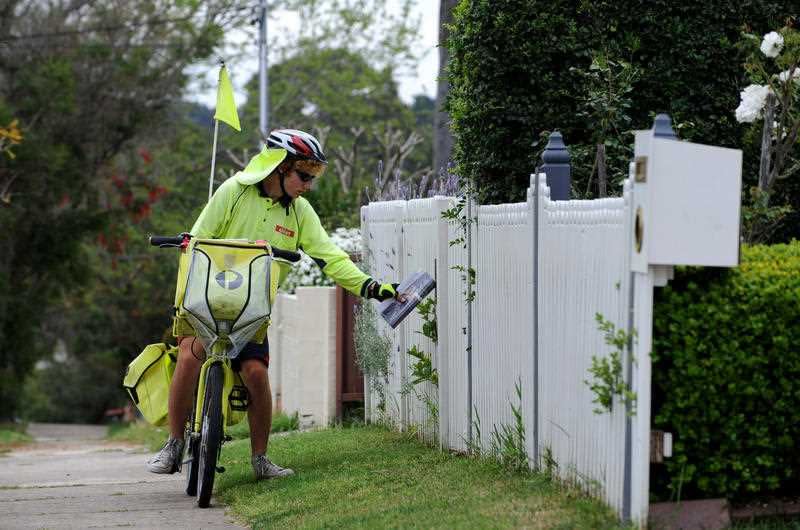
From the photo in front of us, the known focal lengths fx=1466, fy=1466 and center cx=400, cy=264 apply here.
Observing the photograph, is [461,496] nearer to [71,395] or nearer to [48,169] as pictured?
[48,169]

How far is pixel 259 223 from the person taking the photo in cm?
858

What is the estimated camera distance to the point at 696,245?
226 inches

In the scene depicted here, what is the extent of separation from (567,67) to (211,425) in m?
3.02

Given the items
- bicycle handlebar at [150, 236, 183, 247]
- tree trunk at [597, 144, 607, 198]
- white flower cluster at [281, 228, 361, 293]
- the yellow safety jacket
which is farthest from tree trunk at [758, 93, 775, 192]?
white flower cluster at [281, 228, 361, 293]

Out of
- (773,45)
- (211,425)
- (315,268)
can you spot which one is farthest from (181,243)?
(315,268)

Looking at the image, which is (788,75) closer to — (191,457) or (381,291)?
(381,291)

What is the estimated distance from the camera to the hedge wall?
28.1ft

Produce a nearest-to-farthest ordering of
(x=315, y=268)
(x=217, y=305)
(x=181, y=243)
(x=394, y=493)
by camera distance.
Result: (x=394, y=493), (x=217, y=305), (x=181, y=243), (x=315, y=268)

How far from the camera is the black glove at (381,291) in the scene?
27.4ft

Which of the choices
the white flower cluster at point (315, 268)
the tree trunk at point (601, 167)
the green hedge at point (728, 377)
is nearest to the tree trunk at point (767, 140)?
the tree trunk at point (601, 167)

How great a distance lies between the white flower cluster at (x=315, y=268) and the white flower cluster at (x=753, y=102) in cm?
682

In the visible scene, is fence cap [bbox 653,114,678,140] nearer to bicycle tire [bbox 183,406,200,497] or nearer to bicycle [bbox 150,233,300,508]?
bicycle [bbox 150,233,300,508]

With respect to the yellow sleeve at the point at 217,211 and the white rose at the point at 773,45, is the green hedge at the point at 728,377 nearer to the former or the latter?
the white rose at the point at 773,45

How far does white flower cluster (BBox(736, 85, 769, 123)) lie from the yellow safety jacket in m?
2.32
